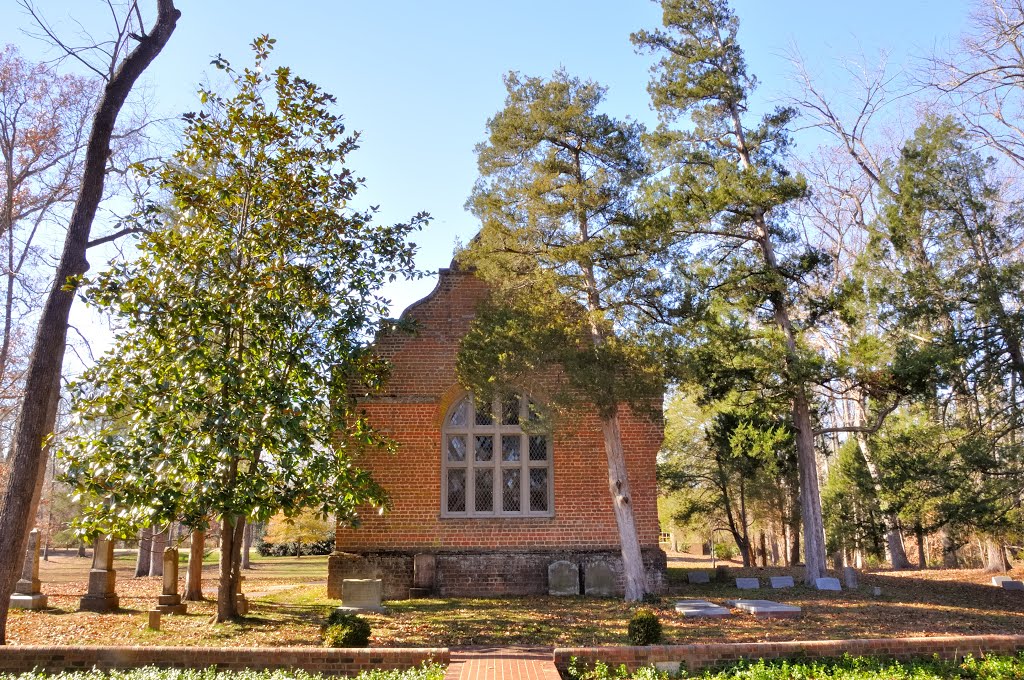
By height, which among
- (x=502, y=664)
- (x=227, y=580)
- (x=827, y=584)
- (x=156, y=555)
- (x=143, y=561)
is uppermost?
(x=227, y=580)

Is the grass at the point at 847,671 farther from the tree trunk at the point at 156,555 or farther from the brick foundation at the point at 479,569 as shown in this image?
the tree trunk at the point at 156,555

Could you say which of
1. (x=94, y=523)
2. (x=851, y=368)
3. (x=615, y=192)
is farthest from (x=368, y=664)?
(x=851, y=368)

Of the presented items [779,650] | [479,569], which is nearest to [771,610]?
[779,650]

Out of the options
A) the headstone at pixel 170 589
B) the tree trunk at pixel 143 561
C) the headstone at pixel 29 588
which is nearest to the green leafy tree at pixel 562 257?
the headstone at pixel 170 589

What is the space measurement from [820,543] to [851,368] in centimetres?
406

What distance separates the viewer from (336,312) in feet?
36.3

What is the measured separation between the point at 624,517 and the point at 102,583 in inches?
376

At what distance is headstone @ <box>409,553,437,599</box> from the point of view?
49.6 feet

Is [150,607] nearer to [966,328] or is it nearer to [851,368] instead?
[851,368]

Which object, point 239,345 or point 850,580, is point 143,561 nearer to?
point 239,345

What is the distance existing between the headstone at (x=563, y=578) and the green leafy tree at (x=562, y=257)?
1.78 meters

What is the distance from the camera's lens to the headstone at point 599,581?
49.6 feet

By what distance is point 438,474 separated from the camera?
632 inches

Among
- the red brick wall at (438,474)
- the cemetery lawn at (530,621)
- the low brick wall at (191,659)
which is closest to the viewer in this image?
the low brick wall at (191,659)
